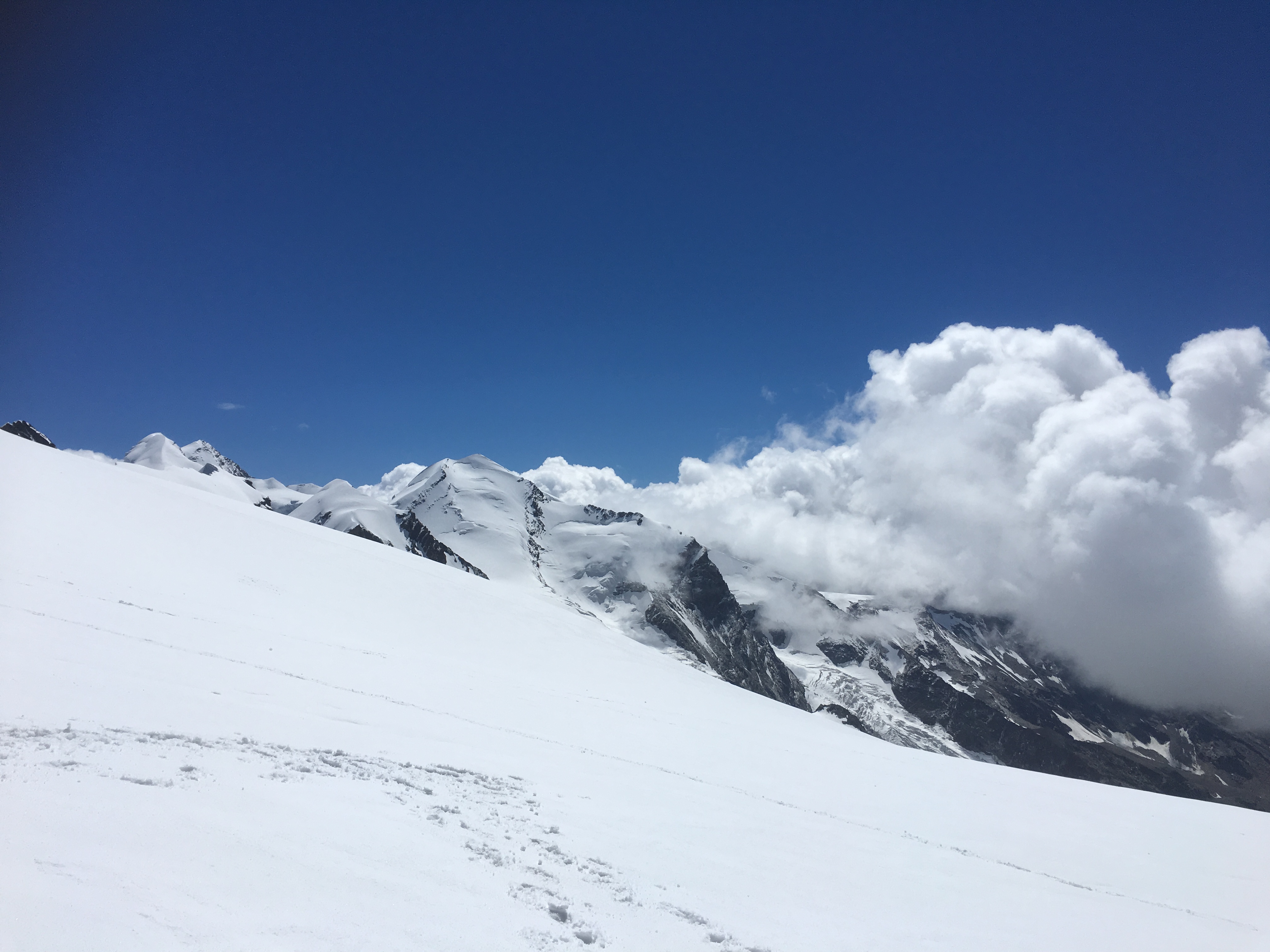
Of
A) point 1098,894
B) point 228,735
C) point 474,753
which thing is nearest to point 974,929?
point 1098,894

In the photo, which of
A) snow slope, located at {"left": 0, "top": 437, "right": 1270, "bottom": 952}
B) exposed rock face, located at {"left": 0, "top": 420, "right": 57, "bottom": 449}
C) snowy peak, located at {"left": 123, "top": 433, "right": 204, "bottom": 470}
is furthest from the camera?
snowy peak, located at {"left": 123, "top": 433, "right": 204, "bottom": 470}

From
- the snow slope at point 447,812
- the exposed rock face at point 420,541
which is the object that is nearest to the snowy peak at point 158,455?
the exposed rock face at point 420,541

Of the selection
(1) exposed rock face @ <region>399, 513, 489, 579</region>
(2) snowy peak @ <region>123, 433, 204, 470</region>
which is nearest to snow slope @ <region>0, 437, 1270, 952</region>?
(1) exposed rock face @ <region>399, 513, 489, 579</region>

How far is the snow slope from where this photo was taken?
6.50 m

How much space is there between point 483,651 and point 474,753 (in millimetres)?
14582

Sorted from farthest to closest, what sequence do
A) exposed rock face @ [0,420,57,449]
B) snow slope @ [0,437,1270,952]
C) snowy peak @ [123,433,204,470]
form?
snowy peak @ [123,433,204,470] → exposed rock face @ [0,420,57,449] → snow slope @ [0,437,1270,952]

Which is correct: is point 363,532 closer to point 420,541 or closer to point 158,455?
point 420,541

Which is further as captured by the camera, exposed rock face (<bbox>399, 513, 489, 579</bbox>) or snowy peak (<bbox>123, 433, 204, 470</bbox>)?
snowy peak (<bbox>123, 433, 204, 470</bbox>)

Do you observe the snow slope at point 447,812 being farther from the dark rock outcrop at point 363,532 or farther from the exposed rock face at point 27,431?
the exposed rock face at point 27,431

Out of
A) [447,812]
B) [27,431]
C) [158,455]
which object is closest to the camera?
[447,812]

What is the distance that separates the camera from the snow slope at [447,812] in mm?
6500

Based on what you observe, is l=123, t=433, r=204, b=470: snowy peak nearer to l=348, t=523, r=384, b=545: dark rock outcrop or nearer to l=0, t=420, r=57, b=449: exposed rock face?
l=0, t=420, r=57, b=449: exposed rock face

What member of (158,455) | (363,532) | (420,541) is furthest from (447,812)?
(158,455)

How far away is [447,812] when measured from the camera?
9.91 meters
